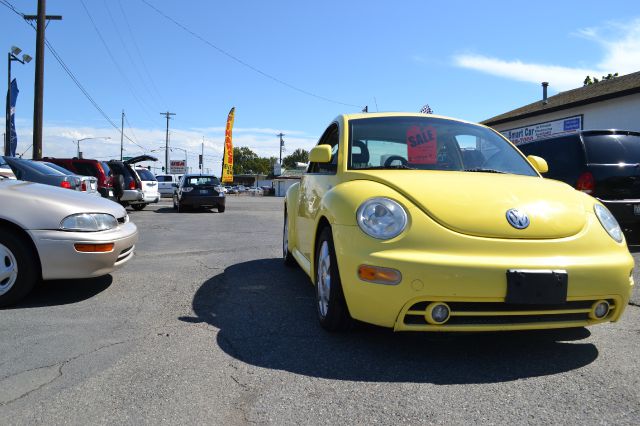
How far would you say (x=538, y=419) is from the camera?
215 cm

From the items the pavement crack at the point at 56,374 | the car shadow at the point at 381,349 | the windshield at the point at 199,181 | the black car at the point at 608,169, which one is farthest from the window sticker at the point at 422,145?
the windshield at the point at 199,181

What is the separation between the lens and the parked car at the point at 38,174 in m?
8.84

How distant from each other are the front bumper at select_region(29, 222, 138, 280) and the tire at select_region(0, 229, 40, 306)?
0.35ft

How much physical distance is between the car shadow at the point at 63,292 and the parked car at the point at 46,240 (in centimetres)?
20

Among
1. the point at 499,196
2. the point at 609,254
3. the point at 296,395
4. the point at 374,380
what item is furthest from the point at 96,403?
the point at 609,254

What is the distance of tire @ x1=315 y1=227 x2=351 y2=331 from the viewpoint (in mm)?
3035

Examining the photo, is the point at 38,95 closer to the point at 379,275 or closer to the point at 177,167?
the point at 379,275

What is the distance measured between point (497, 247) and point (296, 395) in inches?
→ 51.5

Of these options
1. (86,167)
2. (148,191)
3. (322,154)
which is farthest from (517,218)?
(148,191)

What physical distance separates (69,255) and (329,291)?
220cm

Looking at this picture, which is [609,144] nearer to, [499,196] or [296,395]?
[499,196]

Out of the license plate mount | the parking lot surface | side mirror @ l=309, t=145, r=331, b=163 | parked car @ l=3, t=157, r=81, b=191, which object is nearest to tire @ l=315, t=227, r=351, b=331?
the parking lot surface

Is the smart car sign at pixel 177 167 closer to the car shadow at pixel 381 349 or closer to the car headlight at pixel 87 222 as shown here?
the car headlight at pixel 87 222

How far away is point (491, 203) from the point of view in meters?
2.87
